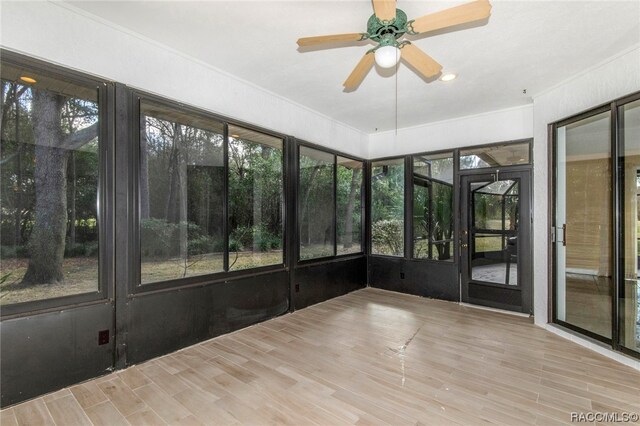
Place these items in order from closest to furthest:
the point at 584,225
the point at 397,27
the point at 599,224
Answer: the point at 397,27
the point at 599,224
the point at 584,225

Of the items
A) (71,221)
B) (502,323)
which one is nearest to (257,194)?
(71,221)

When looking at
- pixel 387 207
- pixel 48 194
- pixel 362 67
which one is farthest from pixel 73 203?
pixel 387 207

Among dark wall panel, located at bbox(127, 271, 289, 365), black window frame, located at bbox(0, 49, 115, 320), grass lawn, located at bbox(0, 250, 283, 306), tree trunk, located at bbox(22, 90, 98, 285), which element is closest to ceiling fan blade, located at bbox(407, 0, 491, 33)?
black window frame, located at bbox(0, 49, 115, 320)

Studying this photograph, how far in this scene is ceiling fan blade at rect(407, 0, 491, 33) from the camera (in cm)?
188

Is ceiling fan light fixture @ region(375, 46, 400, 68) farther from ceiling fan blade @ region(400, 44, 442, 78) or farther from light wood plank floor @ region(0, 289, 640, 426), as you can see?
light wood plank floor @ region(0, 289, 640, 426)

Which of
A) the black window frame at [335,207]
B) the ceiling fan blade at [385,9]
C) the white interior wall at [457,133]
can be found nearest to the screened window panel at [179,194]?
the black window frame at [335,207]

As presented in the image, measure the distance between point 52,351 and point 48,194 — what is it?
49.9 inches

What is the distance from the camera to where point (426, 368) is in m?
2.83

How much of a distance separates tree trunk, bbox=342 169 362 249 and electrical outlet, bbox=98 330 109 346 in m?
3.87

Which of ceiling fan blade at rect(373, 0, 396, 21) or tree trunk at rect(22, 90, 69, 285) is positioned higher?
ceiling fan blade at rect(373, 0, 396, 21)

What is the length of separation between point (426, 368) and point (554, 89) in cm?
385

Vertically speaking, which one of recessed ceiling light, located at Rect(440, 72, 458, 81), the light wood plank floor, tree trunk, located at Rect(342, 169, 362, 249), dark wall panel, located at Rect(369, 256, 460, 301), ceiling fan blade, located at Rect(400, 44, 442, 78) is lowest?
the light wood plank floor

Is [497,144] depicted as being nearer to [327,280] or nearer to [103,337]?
[327,280]

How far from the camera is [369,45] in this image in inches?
120
